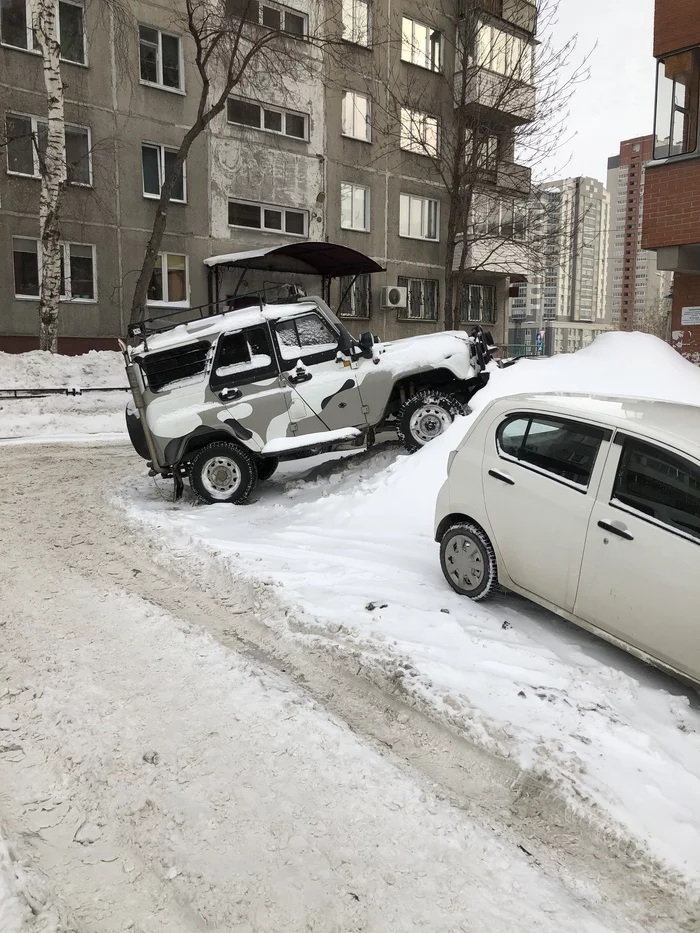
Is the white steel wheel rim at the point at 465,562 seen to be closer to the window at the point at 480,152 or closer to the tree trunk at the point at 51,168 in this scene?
the tree trunk at the point at 51,168

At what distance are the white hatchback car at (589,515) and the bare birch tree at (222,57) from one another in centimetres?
1554

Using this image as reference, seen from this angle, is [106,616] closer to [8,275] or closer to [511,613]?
[511,613]

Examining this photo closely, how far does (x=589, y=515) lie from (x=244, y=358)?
5250 mm

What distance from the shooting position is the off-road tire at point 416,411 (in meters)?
9.06

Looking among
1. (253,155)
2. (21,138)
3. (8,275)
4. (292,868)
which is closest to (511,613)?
(292,868)

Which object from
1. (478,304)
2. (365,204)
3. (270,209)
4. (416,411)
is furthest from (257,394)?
(478,304)

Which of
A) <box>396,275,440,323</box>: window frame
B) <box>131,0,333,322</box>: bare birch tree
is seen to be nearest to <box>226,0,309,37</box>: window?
<box>131,0,333,322</box>: bare birch tree

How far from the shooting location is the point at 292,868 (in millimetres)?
2832

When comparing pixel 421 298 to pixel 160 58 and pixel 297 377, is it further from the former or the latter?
pixel 297 377

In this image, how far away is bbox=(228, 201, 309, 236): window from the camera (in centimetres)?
2330

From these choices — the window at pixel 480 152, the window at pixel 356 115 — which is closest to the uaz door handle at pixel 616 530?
the window at pixel 480 152

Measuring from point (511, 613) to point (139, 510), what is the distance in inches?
183

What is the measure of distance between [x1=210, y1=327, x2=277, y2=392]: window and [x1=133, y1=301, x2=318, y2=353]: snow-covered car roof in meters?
0.12

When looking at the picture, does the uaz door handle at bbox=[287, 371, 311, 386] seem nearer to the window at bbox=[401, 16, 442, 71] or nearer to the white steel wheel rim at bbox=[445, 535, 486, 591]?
the white steel wheel rim at bbox=[445, 535, 486, 591]
